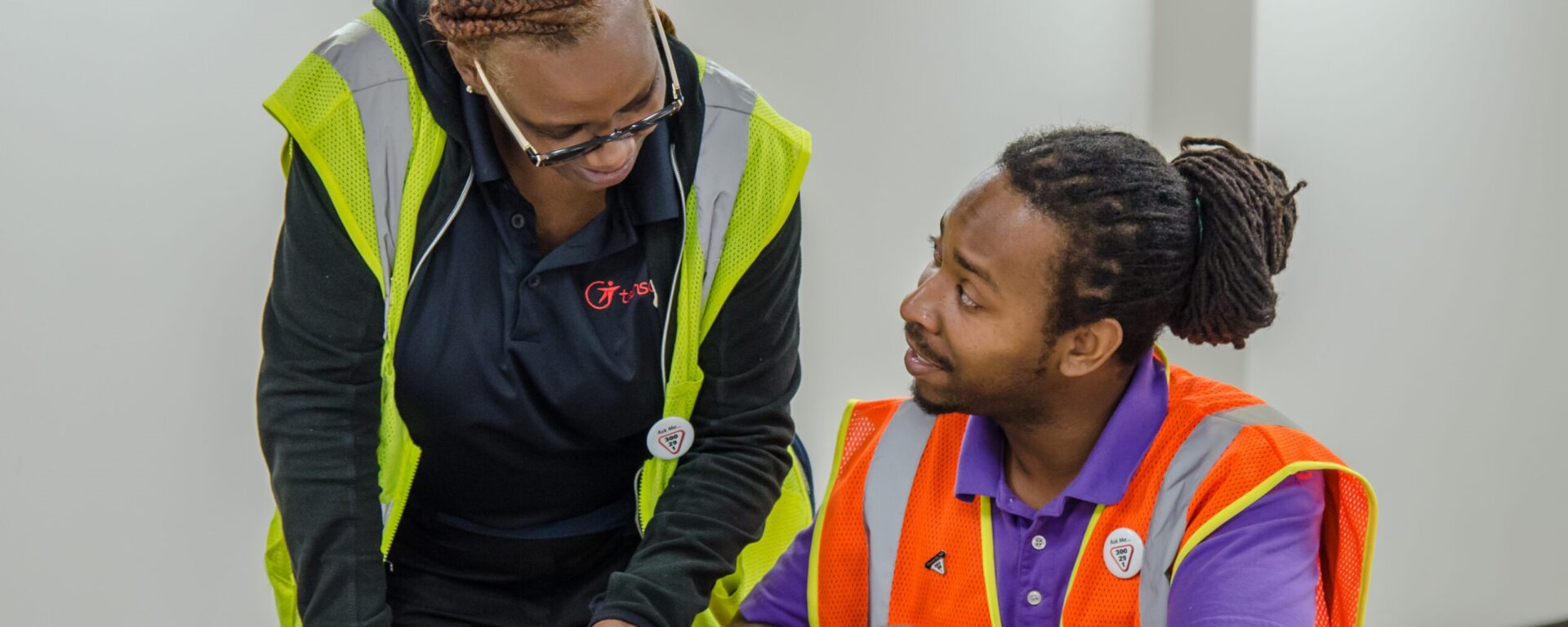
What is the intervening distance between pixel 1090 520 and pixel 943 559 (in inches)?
6.3

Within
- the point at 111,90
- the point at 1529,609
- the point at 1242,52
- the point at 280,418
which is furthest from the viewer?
the point at 1529,609

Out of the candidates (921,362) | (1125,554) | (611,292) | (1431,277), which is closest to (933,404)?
(921,362)

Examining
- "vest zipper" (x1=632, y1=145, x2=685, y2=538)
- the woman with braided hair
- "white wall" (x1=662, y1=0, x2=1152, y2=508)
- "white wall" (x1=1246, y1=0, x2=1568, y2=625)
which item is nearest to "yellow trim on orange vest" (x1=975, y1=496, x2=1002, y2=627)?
the woman with braided hair

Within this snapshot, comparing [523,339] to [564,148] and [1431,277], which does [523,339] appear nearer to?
[564,148]

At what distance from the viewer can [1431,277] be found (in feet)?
10.5

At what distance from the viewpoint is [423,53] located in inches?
55.7

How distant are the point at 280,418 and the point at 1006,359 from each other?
74cm

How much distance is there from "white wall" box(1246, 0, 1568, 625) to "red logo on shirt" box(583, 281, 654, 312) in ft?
6.33

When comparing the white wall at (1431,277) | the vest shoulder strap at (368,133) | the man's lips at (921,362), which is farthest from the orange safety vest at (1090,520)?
the white wall at (1431,277)

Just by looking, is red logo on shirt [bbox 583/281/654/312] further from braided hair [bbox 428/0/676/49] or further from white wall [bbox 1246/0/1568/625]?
white wall [bbox 1246/0/1568/625]

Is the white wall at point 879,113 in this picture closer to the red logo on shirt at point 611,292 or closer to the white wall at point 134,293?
the white wall at point 134,293

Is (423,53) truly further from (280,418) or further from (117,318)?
(117,318)

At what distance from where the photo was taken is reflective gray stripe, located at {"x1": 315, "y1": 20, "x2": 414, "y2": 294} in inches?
53.7

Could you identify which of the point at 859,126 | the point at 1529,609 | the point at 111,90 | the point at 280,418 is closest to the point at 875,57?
the point at 859,126
